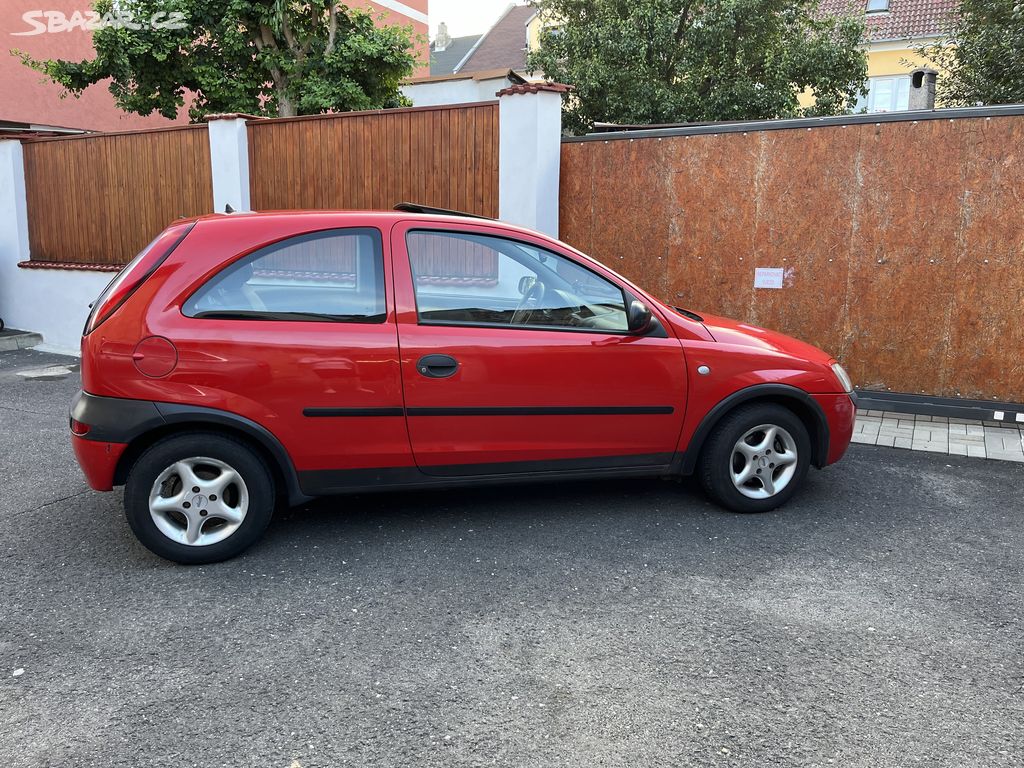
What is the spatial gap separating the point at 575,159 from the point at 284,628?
233 inches

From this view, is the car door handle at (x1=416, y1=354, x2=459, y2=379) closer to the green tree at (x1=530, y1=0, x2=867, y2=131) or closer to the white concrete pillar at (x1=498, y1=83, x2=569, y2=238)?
the white concrete pillar at (x1=498, y1=83, x2=569, y2=238)

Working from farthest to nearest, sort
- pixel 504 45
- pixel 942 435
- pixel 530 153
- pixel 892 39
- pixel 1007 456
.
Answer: pixel 504 45, pixel 892 39, pixel 530 153, pixel 942 435, pixel 1007 456

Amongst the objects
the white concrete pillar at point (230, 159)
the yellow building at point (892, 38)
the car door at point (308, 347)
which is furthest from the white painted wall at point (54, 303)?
the yellow building at point (892, 38)

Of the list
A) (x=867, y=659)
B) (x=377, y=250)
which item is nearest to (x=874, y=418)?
(x=867, y=659)

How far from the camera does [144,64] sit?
1320 cm

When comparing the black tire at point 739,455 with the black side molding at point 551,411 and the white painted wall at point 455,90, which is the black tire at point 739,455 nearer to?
the black side molding at point 551,411

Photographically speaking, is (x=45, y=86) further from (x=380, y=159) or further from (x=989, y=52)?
(x=989, y=52)

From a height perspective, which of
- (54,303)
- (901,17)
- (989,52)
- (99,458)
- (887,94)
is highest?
(901,17)

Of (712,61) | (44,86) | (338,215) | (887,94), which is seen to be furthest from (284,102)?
(887,94)

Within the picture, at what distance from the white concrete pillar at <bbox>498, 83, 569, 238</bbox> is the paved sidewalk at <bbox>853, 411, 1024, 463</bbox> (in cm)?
345

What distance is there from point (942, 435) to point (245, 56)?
1181 cm

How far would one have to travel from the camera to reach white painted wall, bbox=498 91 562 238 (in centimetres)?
791

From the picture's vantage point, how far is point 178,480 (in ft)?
12.9

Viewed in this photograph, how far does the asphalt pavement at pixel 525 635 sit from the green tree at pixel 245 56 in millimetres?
9971
